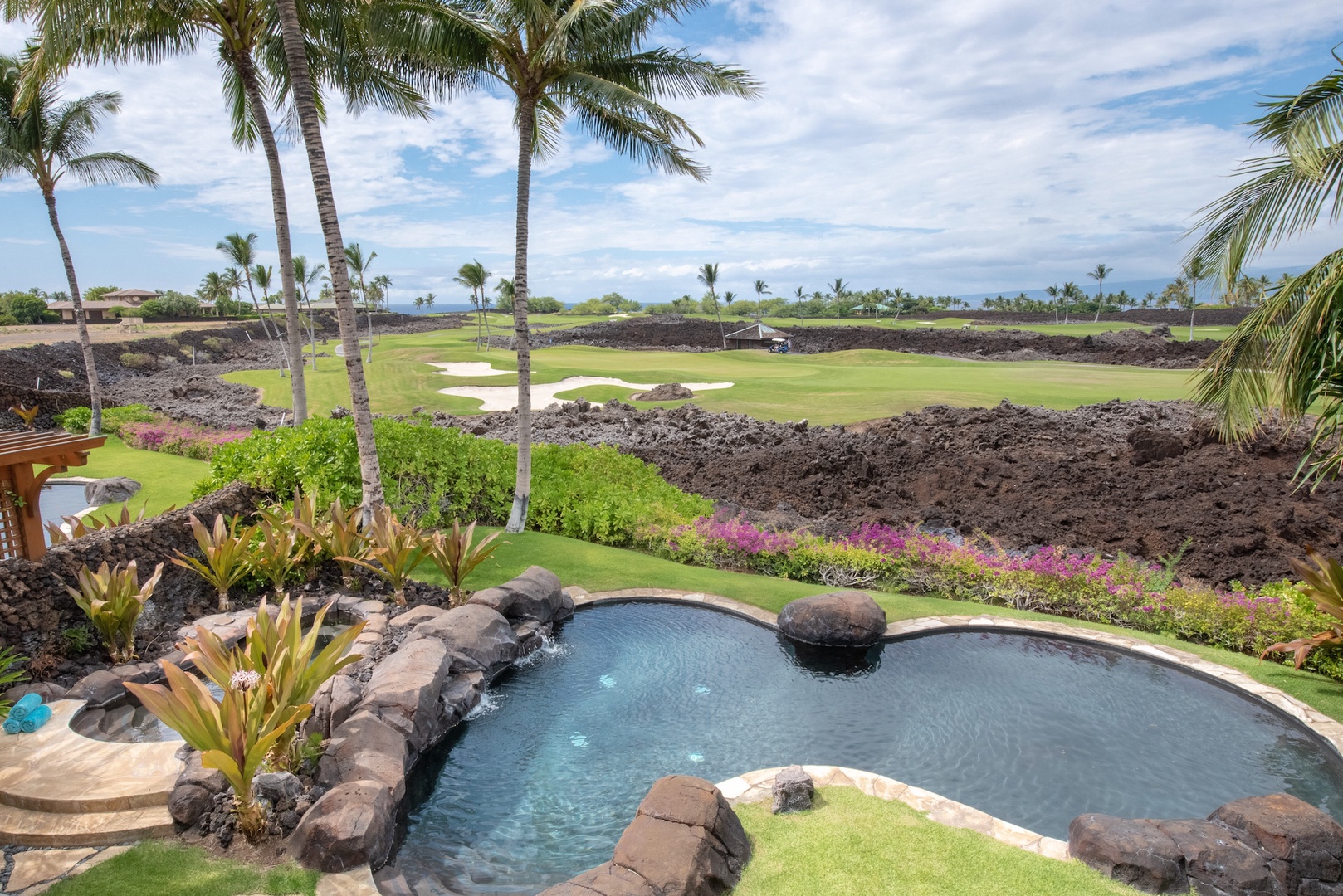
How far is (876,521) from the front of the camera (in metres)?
13.1

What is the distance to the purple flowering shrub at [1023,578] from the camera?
8.49 meters

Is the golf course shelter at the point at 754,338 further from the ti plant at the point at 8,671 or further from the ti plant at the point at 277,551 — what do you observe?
the ti plant at the point at 8,671

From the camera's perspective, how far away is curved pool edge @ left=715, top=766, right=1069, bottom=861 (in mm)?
5227

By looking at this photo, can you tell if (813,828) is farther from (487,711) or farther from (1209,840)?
(487,711)

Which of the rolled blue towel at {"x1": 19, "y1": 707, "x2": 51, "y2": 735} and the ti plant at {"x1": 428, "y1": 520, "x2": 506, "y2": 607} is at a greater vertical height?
the ti plant at {"x1": 428, "y1": 520, "x2": 506, "y2": 607}

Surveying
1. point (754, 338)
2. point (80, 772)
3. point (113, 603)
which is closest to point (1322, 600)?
point (80, 772)

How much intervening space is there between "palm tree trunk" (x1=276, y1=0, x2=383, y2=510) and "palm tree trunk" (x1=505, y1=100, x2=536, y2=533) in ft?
7.56

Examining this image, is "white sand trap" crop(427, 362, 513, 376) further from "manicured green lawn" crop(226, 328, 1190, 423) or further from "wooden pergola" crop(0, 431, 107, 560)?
"wooden pergola" crop(0, 431, 107, 560)

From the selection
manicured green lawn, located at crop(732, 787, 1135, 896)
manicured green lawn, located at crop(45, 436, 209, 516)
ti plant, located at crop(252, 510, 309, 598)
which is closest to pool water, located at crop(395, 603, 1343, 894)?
manicured green lawn, located at crop(732, 787, 1135, 896)

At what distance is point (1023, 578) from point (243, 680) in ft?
30.3

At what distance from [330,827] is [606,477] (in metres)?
9.80

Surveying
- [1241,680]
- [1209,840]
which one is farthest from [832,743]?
[1241,680]

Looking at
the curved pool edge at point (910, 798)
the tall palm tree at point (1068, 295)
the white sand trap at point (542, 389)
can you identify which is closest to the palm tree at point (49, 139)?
the white sand trap at point (542, 389)

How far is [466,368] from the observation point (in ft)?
120
